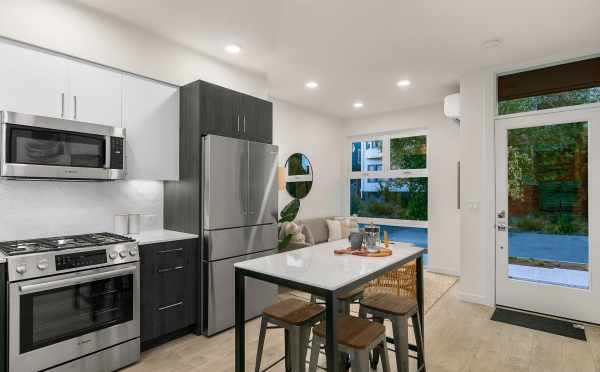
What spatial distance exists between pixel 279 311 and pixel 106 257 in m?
1.33

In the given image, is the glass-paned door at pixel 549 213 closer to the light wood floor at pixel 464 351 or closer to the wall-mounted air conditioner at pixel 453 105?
the light wood floor at pixel 464 351

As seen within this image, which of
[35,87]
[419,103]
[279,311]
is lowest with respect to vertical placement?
[279,311]

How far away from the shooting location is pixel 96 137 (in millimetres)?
2635

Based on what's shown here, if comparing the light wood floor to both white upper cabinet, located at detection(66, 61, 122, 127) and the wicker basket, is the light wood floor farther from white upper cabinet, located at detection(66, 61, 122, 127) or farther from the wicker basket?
white upper cabinet, located at detection(66, 61, 122, 127)

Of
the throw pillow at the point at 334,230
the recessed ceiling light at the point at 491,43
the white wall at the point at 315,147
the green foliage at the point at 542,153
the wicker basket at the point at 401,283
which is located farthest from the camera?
the throw pillow at the point at 334,230

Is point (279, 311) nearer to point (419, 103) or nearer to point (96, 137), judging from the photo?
point (96, 137)

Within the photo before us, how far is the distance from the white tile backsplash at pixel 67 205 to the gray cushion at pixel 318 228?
2639mm

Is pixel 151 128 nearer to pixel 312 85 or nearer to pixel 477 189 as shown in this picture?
pixel 312 85

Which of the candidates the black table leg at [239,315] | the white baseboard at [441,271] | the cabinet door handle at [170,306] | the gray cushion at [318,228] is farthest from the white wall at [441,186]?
the black table leg at [239,315]

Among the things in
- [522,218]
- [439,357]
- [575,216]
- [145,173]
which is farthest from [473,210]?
[145,173]

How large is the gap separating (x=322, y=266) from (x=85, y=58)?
251cm

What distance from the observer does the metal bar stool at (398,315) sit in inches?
81.2

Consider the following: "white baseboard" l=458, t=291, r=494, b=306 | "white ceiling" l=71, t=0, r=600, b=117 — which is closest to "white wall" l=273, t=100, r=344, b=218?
"white ceiling" l=71, t=0, r=600, b=117

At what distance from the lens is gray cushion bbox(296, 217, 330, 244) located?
5.42m
